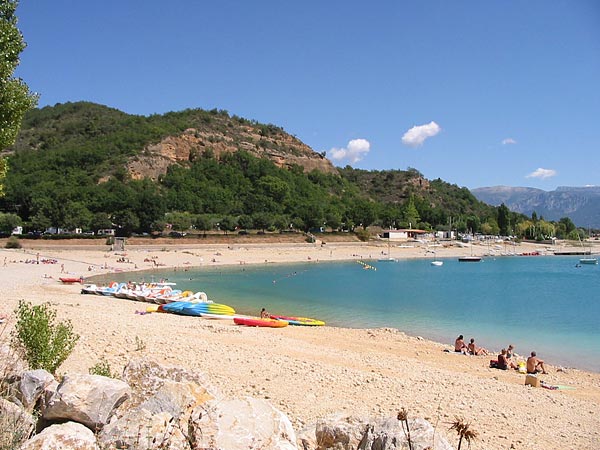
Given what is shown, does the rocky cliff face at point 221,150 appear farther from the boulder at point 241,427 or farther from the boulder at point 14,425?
the boulder at point 241,427

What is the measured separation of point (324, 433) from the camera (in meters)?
5.56

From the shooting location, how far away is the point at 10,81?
13.3 m

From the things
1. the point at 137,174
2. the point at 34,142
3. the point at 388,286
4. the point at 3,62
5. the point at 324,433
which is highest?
the point at 34,142

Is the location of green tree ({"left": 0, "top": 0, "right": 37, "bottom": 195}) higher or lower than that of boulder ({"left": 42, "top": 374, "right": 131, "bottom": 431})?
higher

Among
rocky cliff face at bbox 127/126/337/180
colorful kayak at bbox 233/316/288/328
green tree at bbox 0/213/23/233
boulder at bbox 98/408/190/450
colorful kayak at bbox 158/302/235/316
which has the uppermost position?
rocky cliff face at bbox 127/126/337/180

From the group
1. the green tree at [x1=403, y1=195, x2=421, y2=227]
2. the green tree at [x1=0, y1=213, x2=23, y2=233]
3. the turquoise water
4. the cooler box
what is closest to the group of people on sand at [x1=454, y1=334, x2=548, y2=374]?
the cooler box

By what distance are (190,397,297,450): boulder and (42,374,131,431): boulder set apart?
3.78ft

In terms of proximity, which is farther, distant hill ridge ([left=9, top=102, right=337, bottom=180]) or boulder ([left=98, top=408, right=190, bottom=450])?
distant hill ridge ([left=9, top=102, right=337, bottom=180])

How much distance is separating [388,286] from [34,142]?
119 metres

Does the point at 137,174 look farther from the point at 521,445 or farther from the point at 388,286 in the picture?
the point at 521,445

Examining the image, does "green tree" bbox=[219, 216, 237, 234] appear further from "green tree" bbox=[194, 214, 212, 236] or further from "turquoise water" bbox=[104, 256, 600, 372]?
"turquoise water" bbox=[104, 256, 600, 372]

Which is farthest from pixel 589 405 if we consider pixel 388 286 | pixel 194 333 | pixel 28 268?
pixel 28 268

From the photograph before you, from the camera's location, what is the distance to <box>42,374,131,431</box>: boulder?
5.17 metres

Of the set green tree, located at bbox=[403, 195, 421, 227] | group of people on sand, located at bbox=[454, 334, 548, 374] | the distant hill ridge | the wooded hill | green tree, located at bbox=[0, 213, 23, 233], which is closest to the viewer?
group of people on sand, located at bbox=[454, 334, 548, 374]
